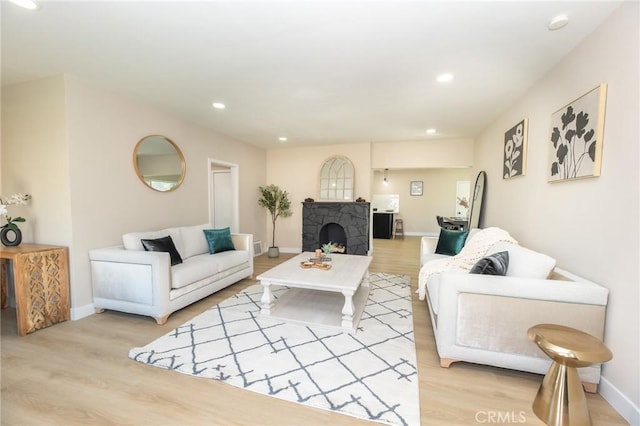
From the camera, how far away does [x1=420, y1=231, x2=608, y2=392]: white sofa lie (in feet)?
5.58

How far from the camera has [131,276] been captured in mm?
2693

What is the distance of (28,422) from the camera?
4.83 ft

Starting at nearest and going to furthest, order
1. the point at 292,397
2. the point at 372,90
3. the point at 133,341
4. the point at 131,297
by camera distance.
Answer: the point at 292,397 → the point at 133,341 → the point at 131,297 → the point at 372,90

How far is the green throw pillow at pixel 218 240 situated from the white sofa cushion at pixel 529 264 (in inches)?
136

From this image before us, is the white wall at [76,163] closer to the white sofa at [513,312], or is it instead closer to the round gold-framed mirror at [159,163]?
the round gold-framed mirror at [159,163]

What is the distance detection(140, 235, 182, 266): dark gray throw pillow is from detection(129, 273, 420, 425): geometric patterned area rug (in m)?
0.76

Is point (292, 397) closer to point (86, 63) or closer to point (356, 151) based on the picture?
point (86, 63)

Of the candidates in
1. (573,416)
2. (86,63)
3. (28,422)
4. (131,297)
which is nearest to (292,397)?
(28,422)

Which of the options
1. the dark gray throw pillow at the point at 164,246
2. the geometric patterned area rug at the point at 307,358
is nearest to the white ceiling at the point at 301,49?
the dark gray throw pillow at the point at 164,246

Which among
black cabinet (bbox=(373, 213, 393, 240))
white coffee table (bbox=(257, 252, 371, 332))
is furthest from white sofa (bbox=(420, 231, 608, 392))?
black cabinet (bbox=(373, 213, 393, 240))

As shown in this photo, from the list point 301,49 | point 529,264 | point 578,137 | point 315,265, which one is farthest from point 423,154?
point 301,49

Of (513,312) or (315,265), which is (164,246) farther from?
(513,312)

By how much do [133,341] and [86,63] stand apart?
8.33 feet

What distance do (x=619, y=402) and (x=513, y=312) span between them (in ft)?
2.19
